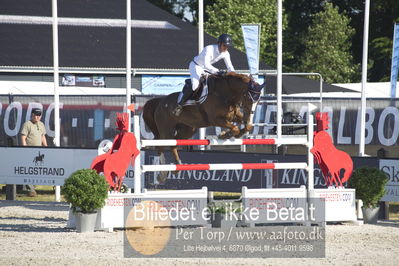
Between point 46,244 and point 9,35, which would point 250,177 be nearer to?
point 46,244

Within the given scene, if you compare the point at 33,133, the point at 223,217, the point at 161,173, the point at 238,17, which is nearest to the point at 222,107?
the point at 223,217

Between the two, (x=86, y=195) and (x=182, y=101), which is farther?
(x=182, y=101)

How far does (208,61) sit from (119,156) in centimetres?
189

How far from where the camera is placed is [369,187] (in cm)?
1177

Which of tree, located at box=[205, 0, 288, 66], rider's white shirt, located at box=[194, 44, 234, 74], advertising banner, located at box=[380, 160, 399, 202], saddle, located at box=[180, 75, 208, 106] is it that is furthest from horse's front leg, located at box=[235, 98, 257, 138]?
tree, located at box=[205, 0, 288, 66]

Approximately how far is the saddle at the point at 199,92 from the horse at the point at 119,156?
1.06 m

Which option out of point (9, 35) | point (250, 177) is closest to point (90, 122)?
point (250, 177)

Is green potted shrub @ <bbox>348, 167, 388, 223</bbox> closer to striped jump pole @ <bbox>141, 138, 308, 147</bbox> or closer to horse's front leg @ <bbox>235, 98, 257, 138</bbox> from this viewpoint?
striped jump pole @ <bbox>141, 138, 308, 147</bbox>

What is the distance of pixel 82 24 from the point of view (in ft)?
111

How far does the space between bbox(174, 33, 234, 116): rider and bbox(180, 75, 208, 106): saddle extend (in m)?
0.04

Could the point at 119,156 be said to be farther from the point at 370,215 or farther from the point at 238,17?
the point at 238,17

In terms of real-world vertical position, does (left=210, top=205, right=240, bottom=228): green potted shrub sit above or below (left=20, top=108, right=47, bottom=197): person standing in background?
below

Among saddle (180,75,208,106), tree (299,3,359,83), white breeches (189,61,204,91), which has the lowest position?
saddle (180,75,208,106)

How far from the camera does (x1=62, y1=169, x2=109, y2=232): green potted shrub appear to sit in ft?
35.0
